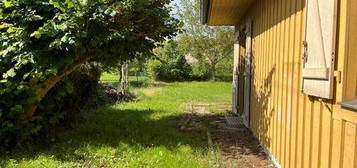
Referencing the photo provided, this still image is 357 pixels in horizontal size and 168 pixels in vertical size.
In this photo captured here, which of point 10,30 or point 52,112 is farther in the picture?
point 52,112

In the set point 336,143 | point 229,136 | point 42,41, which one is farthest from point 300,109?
point 42,41

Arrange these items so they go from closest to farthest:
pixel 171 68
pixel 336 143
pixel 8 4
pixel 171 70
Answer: pixel 336 143 → pixel 8 4 → pixel 171 70 → pixel 171 68

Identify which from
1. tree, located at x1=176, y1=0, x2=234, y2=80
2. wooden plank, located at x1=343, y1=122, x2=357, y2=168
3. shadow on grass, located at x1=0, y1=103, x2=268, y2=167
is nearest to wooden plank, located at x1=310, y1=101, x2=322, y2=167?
wooden plank, located at x1=343, y1=122, x2=357, y2=168

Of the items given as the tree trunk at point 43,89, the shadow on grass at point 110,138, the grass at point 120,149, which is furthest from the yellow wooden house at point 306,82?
the tree trunk at point 43,89

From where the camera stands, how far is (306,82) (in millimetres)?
3395

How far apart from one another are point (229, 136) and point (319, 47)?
4.28m

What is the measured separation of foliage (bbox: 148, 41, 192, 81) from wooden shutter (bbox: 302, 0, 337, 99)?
23.7 metres

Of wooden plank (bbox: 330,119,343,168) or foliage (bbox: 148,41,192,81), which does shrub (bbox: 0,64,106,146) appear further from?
foliage (bbox: 148,41,192,81)

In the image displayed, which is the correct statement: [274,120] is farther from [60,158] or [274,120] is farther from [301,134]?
[60,158]

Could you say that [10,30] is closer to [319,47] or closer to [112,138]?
[112,138]

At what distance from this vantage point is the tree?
92.2 ft

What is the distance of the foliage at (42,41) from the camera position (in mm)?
5301

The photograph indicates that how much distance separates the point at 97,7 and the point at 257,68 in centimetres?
303

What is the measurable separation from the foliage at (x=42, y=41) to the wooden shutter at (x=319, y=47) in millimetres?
3036
